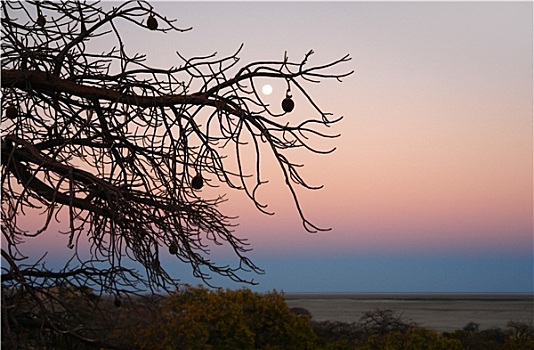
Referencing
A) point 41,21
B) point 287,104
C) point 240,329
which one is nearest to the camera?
point 287,104

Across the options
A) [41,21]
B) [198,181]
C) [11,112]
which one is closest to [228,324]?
[41,21]

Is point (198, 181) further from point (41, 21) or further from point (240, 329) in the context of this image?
point (240, 329)

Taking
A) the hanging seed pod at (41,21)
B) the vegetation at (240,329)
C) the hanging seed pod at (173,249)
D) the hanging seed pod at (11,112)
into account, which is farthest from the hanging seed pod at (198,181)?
the vegetation at (240,329)

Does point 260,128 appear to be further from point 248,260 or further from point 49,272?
point 49,272

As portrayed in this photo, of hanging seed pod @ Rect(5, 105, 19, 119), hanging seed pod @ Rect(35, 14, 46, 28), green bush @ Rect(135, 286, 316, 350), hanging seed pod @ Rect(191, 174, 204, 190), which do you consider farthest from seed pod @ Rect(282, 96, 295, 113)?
green bush @ Rect(135, 286, 316, 350)

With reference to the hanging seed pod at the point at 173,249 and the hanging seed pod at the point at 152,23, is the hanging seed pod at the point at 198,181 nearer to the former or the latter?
the hanging seed pod at the point at 173,249

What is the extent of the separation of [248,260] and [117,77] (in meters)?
1.45

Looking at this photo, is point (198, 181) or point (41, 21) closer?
point (198, 181)

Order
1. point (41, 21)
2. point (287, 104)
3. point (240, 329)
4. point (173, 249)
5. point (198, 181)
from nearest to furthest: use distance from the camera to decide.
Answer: point (287, 104) → point (198, 181) → point (173, 249) → point (41, 21) → point (240, 329)

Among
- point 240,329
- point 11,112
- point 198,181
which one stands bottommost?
point 240,329

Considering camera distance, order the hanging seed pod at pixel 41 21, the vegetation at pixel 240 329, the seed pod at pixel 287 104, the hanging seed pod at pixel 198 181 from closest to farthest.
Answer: the seed pod at pixel 287 104
the hanging seed pod at pixel 198 181
the hanging seed pod at pixel 41 21
the vegetation at pixel 240 329

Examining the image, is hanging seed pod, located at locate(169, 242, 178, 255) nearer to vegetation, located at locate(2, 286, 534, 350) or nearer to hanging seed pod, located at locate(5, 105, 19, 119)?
hanging seed pod, located at locate(5, 105, 19, 119)

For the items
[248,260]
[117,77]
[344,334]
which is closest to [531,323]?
[344,334]

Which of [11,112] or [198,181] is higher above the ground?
[11,112]
